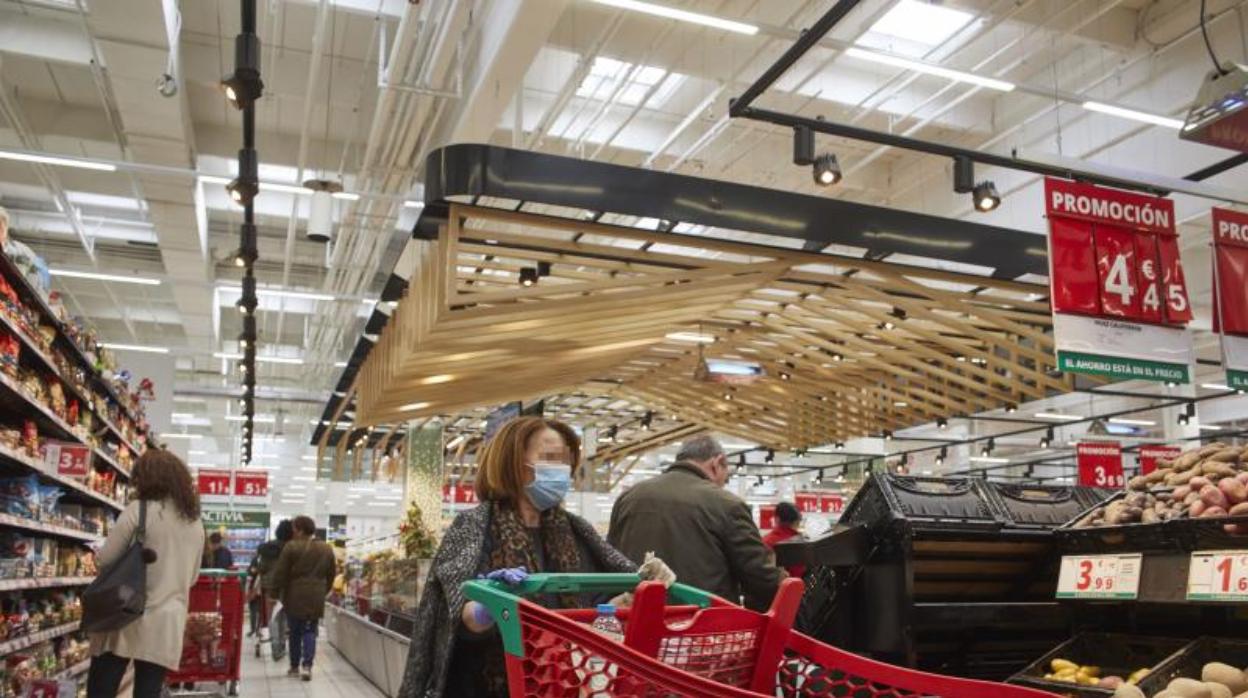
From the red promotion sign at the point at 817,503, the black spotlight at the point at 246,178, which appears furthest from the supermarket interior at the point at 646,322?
the red promotion sign at the point at 817,503

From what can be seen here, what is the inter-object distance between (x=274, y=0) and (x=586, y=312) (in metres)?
3.59

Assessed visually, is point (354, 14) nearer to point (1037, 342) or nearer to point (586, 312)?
point (586, 312)

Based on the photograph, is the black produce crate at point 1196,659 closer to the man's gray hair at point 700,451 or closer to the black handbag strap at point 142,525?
the man's gray hair at point 700,451

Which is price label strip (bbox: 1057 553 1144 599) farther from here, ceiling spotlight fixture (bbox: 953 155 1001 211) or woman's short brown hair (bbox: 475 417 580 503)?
ceiling spotlight fixture (bbox: 953 155 1001 211)

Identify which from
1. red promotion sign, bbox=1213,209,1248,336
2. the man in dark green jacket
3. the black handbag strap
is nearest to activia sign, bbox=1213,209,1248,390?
red promotion sign, bbox=1213,209,1248,336

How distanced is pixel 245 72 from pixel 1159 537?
495 centimetres

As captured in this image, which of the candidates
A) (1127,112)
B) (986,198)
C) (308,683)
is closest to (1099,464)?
(986,198)

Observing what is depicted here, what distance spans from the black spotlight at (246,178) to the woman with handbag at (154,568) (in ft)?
11.0

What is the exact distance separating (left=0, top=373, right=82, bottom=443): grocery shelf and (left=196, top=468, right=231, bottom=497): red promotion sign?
1378 cm

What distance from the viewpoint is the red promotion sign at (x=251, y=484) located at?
19656 millimetres

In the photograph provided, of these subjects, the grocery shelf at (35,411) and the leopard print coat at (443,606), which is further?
the grocery shelf at (35,411)

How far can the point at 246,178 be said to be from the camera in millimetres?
8062

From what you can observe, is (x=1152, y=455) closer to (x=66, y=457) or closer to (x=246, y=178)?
(x=246, y=178)

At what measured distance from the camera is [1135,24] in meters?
10.5
